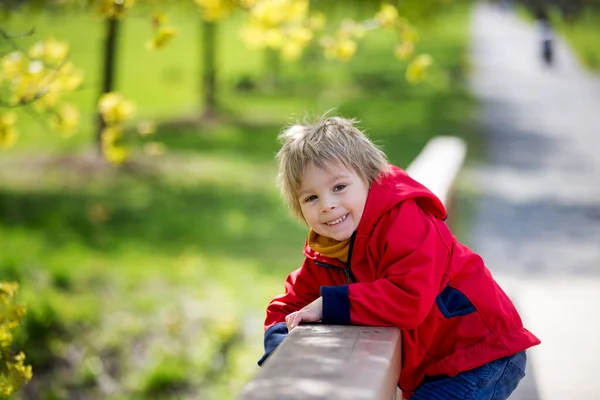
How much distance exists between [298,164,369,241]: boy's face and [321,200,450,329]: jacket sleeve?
0.32ft

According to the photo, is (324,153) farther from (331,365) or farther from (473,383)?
(473,383)

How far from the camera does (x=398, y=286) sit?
2199 millimetres

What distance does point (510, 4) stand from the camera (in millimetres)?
13781

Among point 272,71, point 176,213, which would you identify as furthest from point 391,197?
point 272,71

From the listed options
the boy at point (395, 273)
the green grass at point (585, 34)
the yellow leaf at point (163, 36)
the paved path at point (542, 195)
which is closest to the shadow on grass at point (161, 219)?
→ the paved path at point (542, 195)

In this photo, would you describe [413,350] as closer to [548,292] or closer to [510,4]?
[548,292]

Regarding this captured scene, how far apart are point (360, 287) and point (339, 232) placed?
185mm

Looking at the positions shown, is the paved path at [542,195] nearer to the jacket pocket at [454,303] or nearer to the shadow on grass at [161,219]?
the jacket pocket at [454,303]

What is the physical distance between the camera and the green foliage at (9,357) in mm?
2357

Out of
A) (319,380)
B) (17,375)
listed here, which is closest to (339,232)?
(319,380)

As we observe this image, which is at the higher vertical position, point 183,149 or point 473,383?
point 473,383

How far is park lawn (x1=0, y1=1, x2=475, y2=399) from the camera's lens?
6172 mm

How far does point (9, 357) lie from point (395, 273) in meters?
1.11

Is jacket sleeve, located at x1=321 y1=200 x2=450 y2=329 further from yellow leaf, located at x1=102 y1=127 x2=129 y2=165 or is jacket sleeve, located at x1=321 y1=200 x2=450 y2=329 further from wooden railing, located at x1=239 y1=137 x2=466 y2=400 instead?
yellow leaf, located at x1=102 y1=127 x2=129 y2=165
